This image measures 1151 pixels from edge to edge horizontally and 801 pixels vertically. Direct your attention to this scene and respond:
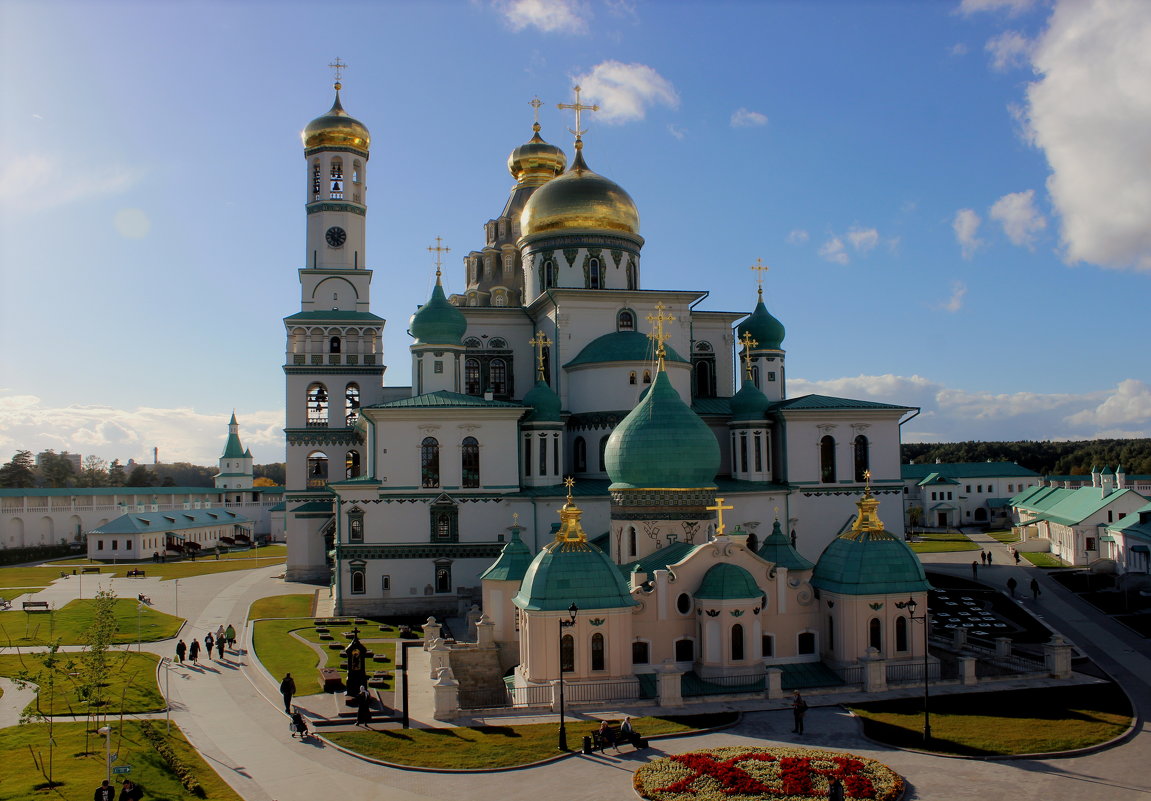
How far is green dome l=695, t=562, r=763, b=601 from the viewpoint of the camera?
24111 mm

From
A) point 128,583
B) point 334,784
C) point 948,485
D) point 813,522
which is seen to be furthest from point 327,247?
point 948,485

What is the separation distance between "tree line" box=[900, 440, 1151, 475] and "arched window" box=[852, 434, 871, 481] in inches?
2789

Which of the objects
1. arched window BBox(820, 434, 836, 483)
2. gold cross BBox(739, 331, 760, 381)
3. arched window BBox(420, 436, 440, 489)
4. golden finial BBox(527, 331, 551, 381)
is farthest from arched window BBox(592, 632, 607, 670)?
gold cross BBox(739, 331, 760, 381)

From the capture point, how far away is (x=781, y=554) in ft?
91.2

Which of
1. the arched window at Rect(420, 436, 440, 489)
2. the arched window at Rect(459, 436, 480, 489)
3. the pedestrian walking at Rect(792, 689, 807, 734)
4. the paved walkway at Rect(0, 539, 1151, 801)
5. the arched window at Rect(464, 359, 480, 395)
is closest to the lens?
the paved walkway at Rect(0, 539, 1151, 801)

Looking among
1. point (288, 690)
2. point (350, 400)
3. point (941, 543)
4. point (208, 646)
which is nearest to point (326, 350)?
point (350, 400)

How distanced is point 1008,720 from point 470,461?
21.2m

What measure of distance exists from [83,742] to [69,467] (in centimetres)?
9043

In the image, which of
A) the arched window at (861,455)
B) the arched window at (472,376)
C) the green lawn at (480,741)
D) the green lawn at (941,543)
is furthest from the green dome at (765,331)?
the green lawn at (480,741)

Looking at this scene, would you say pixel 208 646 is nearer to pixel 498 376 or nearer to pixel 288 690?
pixel 288 690

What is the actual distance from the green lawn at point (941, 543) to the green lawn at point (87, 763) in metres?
47.0

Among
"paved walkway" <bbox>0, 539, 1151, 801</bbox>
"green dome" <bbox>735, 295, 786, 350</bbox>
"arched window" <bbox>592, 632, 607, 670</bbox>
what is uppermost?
"green dome" <bbox>735, 295, 786, 350</bbox>

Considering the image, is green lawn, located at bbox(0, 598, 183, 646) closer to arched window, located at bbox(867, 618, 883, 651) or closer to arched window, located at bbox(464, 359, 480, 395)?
arched window, located at bbox(464, 359, 480, 395)

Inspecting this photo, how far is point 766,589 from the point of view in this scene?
2561 cm
